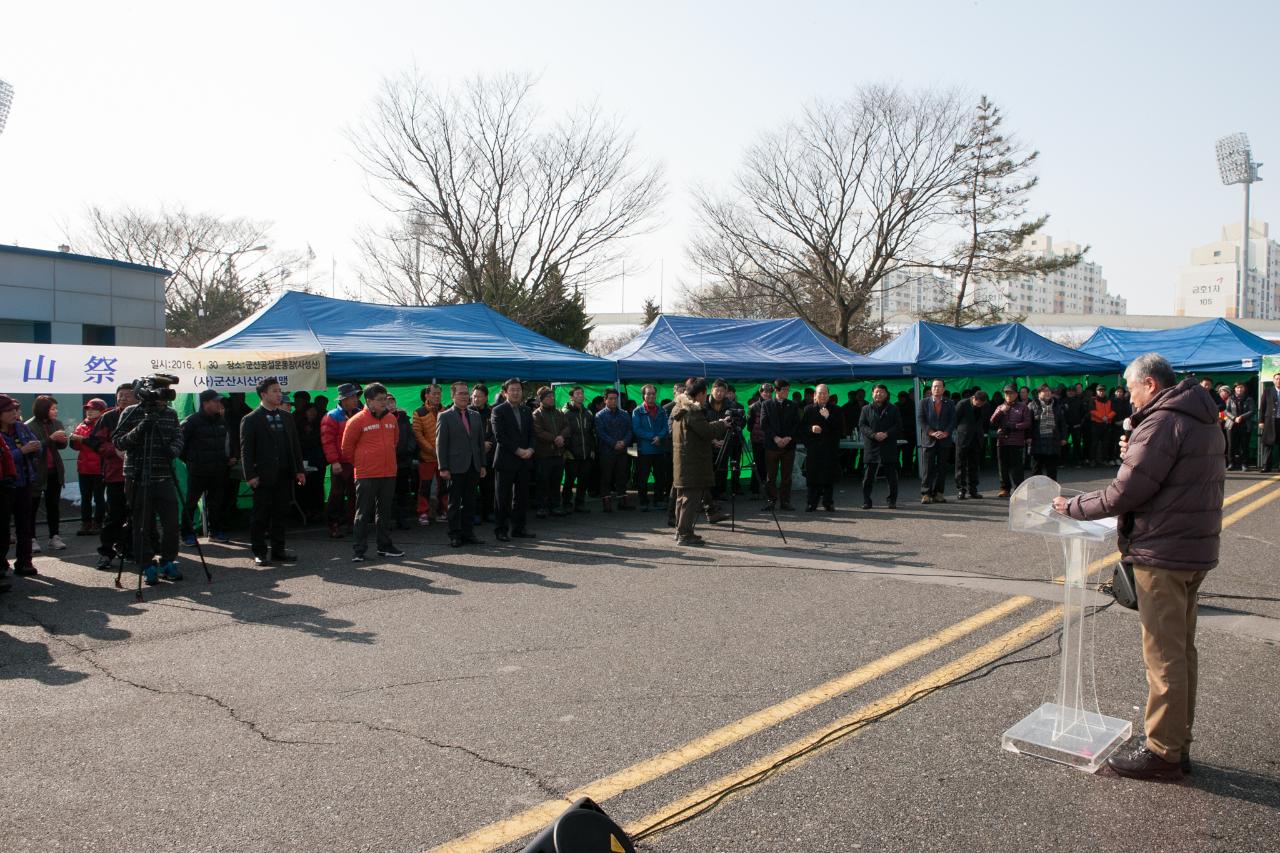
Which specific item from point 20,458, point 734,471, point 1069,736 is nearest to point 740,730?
point 1069,736

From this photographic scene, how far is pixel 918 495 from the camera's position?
A: 584 inches

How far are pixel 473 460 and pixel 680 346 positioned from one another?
21.6 feet

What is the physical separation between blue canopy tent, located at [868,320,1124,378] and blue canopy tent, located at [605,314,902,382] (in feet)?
3.91

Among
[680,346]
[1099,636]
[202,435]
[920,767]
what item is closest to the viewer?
[920,767]

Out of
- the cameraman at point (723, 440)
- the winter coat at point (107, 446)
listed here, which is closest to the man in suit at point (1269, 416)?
the cameraman at point (723, 440)

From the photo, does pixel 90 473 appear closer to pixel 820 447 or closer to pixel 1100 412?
pixel 820 447

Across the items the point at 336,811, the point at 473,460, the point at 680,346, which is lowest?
the point at 336,811

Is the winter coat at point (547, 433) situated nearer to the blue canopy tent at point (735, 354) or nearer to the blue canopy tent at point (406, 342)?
the blue canopy tent at point (406, 342)

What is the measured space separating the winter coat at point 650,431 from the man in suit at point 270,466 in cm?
549

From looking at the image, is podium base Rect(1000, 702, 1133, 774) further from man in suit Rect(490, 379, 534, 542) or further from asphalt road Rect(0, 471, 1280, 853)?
man in suit Rect(490, 379, 534, 542)

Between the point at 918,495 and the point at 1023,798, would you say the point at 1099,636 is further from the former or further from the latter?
the point at 918,495

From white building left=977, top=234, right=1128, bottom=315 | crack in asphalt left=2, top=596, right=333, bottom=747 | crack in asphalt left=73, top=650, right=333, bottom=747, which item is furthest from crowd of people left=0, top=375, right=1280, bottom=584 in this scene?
white building left=977, top=234, right=1128, bottom=315

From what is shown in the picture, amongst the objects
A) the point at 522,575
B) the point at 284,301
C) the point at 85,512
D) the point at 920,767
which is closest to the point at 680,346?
the point at 284,301

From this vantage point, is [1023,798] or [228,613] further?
[228,613]
